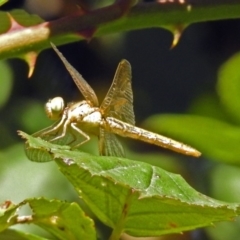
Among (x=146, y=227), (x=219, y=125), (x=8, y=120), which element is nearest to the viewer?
(x=146, y=227)

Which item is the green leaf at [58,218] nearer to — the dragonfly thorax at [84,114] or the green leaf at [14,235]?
the green leaf at [14,235]

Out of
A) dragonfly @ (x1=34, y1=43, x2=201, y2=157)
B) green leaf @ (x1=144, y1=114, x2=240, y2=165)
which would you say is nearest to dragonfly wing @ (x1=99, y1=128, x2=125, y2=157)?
dragonfly @ (x1=34, y1=43, x2=201, y2=157)

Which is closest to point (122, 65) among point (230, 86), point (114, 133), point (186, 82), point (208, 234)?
point (114, 133)

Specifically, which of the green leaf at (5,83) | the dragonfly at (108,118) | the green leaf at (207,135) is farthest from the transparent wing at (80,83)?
the green leaf at (5,83)

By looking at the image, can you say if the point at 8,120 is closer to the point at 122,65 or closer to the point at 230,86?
the point at 122,65

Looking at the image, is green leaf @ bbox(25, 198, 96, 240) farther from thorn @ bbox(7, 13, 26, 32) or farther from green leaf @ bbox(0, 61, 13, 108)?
green leaf @ bbox(0, 61, 13, 108)

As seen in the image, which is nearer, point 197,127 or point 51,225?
point 51,225

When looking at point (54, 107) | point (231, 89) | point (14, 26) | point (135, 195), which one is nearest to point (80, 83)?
point (54, 107)

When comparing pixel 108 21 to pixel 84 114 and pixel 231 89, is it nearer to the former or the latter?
pixel 84 114
